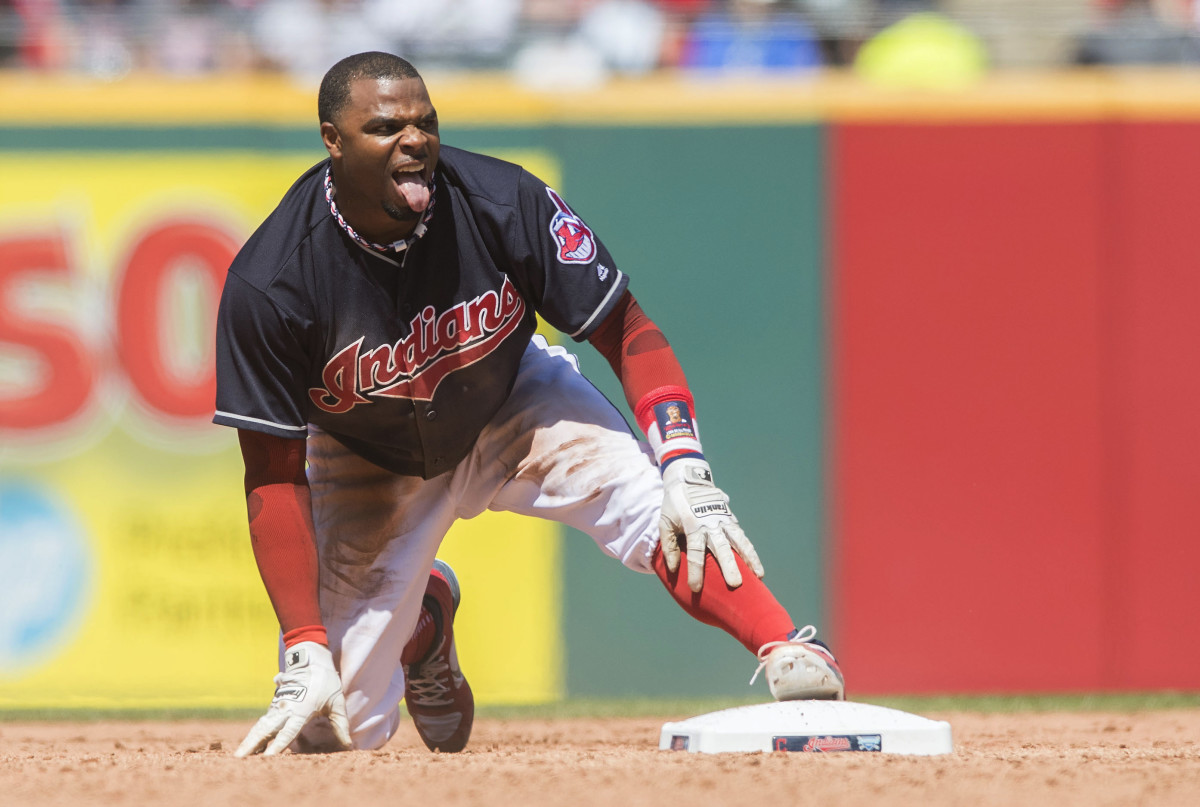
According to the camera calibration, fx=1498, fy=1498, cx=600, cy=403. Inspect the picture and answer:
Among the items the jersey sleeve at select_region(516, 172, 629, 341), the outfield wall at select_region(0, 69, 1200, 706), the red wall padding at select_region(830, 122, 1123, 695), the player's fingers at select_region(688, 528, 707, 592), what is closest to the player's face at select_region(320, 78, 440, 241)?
the jersey sleeve at select_region(516, 172, 629, 341)

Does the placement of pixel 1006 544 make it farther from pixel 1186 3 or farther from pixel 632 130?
pixel 1186 3

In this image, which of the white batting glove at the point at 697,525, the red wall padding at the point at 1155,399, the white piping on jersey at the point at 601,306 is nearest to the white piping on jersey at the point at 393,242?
the white piping on jersey at the point at 601,306

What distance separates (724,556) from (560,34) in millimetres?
3321

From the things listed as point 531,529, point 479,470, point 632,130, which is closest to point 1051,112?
point 632,130

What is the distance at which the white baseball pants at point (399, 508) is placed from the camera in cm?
389

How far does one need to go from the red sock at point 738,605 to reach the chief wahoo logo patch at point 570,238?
78 centimetres

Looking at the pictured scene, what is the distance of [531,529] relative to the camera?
18.4 feet

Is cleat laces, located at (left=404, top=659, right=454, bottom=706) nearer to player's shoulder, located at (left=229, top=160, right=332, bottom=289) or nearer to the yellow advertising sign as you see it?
the yellow advertising sign

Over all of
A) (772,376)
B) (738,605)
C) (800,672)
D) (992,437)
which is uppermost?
(772,376)

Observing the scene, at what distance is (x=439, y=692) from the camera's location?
442 centimetres

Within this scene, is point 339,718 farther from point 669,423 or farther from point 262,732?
point 669,423

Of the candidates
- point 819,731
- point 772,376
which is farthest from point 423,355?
point 772,376

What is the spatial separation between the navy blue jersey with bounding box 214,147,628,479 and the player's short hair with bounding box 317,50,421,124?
10.8 inches

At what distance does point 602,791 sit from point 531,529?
2.77 meters
